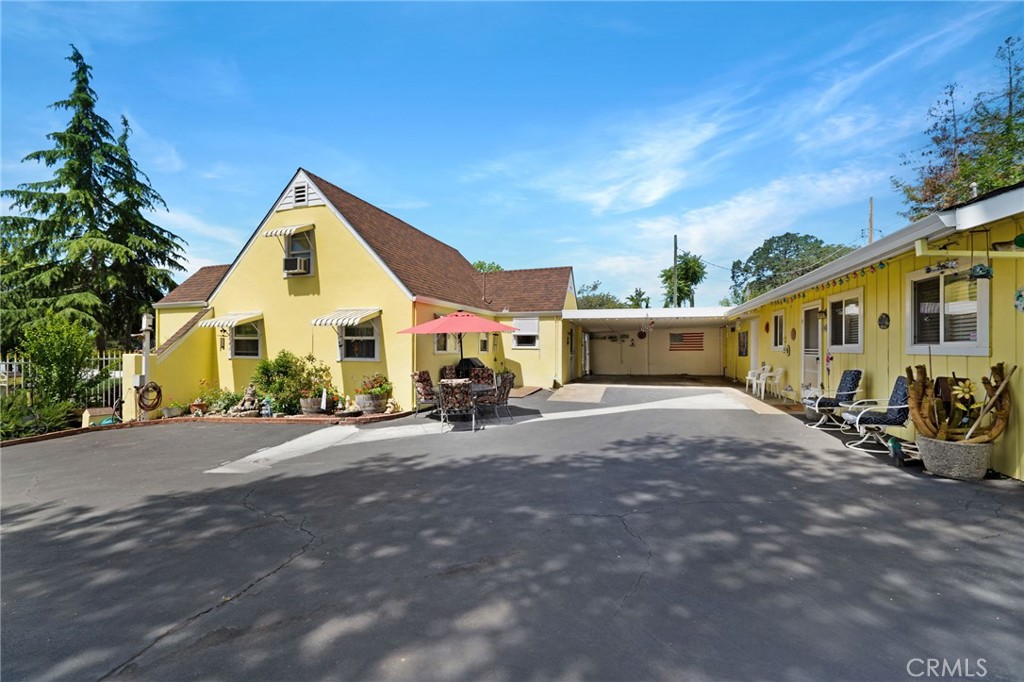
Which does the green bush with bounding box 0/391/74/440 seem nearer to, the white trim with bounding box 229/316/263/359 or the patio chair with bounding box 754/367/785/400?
the white trim with bounding box 229/316/263/359

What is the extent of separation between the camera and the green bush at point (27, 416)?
380 inches

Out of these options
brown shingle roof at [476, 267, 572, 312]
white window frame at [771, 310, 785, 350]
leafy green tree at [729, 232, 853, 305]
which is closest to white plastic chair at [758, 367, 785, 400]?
white window frame at [771, 310, 785, 350]

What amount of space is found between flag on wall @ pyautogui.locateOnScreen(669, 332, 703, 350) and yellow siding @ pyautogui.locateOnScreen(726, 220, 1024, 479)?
11.7 m

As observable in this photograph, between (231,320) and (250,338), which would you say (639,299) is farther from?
(231,320)

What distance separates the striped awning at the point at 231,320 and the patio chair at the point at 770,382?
1616cm

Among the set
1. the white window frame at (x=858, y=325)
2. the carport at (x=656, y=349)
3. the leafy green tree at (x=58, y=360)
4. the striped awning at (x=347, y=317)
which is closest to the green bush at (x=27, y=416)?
the leafy green tree at (x=58, y=360)

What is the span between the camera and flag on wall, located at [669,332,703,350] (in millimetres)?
24781

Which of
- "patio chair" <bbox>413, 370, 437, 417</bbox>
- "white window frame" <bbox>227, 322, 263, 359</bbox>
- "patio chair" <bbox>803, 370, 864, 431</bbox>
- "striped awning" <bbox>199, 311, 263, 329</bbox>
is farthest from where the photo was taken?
"white window frame" <bbox>227, 322, 263, 359</bbox>

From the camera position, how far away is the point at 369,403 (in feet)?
37.8

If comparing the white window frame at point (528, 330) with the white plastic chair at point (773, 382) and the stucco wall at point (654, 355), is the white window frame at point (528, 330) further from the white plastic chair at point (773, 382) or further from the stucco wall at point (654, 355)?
the stucco wall at point (654, 355)

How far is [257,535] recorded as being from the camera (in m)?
4.16

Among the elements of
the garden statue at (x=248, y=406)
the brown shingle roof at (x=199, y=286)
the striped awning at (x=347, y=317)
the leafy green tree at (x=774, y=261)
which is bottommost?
the garden statue at (x=248, y=406)

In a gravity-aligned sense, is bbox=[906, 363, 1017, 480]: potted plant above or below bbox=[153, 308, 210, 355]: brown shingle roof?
below

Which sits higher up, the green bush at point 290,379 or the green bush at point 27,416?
the green bush at point 290,379
